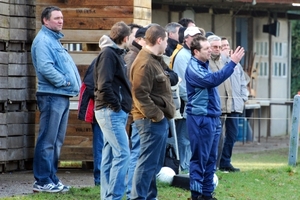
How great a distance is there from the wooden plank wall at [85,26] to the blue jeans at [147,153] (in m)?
3.71

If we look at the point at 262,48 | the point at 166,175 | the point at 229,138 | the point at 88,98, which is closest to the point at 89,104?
the point at 88,98

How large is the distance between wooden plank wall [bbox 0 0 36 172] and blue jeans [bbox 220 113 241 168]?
3035 millimetres

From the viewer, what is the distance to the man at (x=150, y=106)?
952 cm

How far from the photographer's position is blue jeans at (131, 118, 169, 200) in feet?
31.5

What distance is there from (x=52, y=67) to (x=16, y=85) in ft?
8.22

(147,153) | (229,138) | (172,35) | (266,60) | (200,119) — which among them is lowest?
(229,138)

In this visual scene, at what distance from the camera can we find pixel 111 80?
9734 millimetres

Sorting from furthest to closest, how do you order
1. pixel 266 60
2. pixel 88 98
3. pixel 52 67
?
pixel 266 60 < pixel 88 98 < pixel 52 67

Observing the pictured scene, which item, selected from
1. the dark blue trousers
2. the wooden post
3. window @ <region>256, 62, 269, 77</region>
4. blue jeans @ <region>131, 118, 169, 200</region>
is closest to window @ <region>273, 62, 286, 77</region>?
window @ <region>256, 62, 269, 77</region>

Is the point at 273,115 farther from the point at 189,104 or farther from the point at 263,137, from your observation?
the point at 189,104

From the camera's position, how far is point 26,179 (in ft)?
40.9

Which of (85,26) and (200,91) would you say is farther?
(85,26)

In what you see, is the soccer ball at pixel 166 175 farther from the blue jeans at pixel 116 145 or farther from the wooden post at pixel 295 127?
the wooden post at pixel 295 127

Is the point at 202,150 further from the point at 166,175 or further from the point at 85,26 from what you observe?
the point at 85,26
